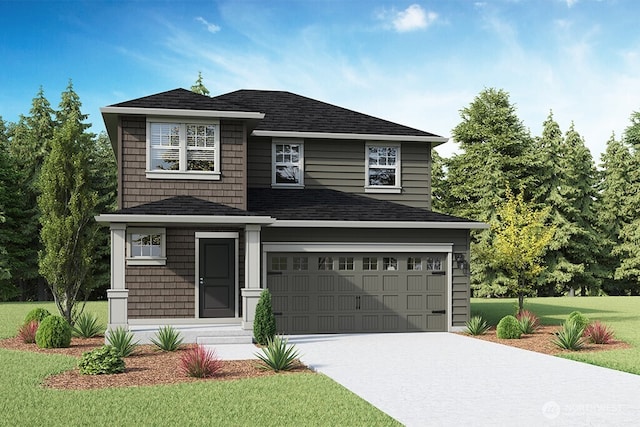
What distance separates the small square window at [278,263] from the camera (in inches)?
713

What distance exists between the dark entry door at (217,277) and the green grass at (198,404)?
692 cm

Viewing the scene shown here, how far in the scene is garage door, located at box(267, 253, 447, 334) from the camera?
59.3ft

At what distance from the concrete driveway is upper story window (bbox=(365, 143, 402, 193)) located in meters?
6.04

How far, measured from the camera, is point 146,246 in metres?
17.9

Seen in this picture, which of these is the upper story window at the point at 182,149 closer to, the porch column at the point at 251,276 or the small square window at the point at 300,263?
the porch column at the point at 251,276

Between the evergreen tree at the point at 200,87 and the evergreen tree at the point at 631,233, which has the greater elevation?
the evergreen tree at the point at 200,87

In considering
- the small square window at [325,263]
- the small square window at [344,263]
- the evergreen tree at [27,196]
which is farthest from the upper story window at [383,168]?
the evergreen tree at [27,196]

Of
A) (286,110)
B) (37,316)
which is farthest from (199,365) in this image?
(286,110)

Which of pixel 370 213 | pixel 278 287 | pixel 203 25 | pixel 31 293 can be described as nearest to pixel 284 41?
pixel 203 25

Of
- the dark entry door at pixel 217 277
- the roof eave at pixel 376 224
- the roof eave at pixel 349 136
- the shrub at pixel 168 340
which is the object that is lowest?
the shrub at pixel 168 340

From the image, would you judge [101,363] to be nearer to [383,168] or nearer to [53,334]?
[53,334]

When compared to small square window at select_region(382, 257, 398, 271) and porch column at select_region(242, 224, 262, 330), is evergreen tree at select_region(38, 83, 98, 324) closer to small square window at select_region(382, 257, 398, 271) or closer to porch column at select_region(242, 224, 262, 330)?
porch column at select_region(242, 224, 262, 330)

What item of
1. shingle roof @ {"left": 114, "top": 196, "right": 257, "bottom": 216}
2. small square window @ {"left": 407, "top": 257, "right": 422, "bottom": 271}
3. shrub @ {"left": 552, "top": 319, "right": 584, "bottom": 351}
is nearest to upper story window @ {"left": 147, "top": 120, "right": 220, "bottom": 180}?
shingle roof @ {"left": 114, "top": 196, "right": 257, "bottom": 216}

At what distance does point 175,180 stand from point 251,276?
347 cm
